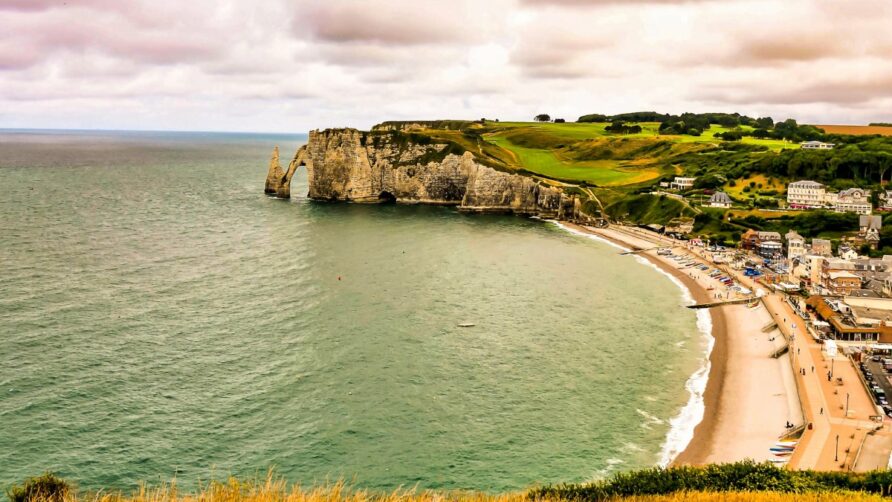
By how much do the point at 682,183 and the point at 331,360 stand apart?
116937 mm

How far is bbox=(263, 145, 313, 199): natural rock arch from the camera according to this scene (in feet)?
534

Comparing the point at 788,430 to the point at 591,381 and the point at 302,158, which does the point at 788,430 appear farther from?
the point at 302,158

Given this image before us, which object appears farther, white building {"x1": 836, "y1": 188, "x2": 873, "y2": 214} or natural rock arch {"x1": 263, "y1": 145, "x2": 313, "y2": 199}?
natural rock arch {"x1": 263, "y1": 145, "x2": 313, "y2": 199}

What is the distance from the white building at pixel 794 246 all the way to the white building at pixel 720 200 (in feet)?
84.2

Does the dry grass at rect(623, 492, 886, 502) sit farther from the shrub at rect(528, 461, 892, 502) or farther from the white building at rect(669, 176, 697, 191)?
the white building at rect(669, 176, 697, 191)

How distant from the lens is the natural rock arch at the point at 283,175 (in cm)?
16288

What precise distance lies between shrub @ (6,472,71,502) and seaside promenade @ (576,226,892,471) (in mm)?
36783

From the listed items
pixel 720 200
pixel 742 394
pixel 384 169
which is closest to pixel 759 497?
pixel 742 394

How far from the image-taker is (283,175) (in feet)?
547

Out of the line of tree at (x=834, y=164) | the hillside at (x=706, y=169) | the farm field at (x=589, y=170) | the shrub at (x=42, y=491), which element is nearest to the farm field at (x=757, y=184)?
the hillside at (x=706, y=169)

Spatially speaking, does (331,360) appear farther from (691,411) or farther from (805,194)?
(805,194)

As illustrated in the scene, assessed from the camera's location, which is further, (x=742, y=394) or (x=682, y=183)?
(x=682, y=183)

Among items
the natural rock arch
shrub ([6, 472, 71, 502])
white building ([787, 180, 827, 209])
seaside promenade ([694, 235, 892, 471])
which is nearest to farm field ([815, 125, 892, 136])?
white building ([787, 180, 827, 209])

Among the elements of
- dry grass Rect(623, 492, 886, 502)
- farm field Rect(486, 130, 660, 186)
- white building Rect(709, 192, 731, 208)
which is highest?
farm field Rect(486, 130, 660, 186)
